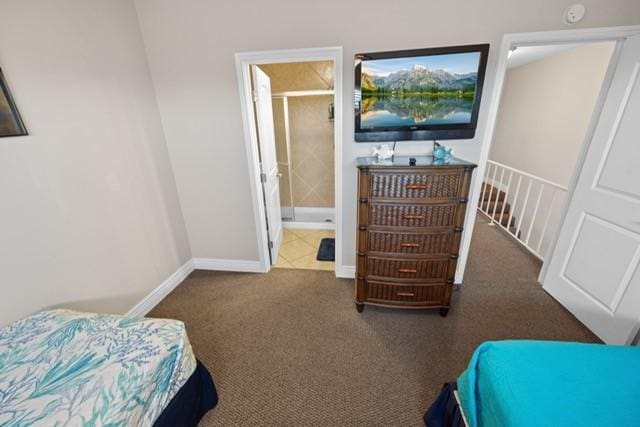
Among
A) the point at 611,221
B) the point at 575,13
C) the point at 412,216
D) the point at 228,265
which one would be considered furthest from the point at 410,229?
the point at 228,265

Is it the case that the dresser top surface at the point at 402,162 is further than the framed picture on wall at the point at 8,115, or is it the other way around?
the dresser top surface at the point at 402,162

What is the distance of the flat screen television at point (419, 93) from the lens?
1.80m

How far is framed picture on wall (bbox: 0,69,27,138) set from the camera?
127 centimetres

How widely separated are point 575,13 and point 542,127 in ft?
10.1

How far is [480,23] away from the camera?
1.73 meters

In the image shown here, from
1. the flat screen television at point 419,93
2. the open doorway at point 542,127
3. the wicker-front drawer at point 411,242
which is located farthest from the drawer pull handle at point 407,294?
the open doorway at point 542,127

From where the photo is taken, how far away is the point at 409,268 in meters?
1.92

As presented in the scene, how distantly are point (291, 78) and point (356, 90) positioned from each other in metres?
1.87

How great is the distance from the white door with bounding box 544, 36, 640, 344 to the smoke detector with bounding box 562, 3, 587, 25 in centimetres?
36

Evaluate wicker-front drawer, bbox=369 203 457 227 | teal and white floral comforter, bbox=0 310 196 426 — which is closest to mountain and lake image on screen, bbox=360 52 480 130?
wicker-front drawer, bbox=369 203 457 227

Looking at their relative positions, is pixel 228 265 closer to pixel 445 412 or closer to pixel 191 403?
pixel 191 403

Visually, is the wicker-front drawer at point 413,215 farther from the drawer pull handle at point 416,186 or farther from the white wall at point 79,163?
the white wall at point 79,163

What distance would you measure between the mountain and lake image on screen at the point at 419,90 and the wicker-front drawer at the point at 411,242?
87cm

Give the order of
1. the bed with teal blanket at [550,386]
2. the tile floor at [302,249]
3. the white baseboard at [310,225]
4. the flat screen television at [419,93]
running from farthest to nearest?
the white baseboard at [310,225]
the tile floor at [302,249]
the flat screen television at [419,93]
the bed with teal blanket at [550,386]
